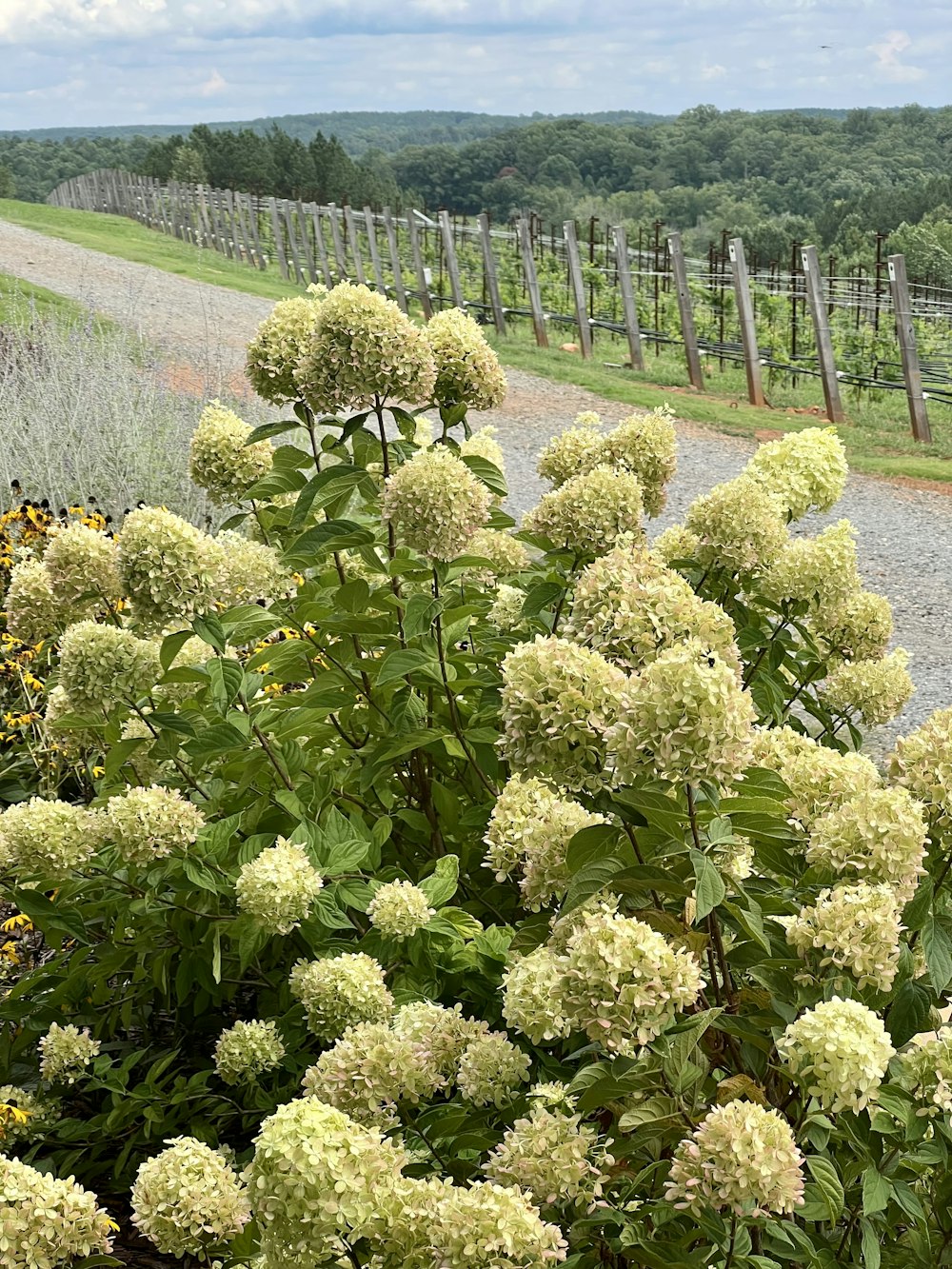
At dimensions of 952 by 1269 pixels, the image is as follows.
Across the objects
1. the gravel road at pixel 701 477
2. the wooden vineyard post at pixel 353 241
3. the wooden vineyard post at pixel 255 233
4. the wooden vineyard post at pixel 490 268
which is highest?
the wooden vineyard post at pixel 255 233

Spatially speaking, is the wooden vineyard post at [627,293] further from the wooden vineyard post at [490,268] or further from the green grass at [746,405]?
the wooden vineyard post at [490,268]

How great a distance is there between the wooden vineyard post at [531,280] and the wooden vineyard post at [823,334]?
244 inches

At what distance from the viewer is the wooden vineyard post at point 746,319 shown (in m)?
17.8

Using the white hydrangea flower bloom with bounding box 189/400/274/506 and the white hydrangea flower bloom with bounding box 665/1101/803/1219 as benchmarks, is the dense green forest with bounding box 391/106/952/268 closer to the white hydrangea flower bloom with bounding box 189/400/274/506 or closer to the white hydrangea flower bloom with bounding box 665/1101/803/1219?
the white hydrangea flower bloom with bounding box 189/400/274/506

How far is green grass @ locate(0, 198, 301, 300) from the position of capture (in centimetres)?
3134

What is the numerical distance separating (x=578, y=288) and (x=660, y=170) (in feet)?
254

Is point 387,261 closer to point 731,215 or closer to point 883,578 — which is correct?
point 883,578

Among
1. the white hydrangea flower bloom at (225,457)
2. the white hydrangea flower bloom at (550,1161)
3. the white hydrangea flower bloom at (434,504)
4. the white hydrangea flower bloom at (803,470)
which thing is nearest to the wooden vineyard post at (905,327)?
the white hydrangea flower bloom at (803,470)

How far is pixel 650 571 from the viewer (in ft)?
6.65

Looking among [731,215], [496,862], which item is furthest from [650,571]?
[731,215]

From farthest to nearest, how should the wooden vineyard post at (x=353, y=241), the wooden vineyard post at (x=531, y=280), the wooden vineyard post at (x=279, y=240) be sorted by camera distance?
the wooden vineyard post at (x=279, y=240) < the wooden vineyard post at (x=353, y=241) < the wooden vineyard post at (x=531, y=280)

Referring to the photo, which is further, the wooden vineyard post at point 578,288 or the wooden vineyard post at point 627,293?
the wooden vineyard post at point 578,288

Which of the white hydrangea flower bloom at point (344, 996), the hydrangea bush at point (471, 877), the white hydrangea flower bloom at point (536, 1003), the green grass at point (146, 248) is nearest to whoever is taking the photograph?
the hydrangea bush at point (471, 877)

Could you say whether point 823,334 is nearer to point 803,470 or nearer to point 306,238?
point 803,470
